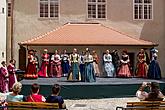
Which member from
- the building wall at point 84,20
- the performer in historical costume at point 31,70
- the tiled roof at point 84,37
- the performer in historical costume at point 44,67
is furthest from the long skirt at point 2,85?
the building wall at point 84,20

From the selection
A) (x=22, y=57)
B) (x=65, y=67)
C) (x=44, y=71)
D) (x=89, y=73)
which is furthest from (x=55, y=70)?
(x=22, y=57)

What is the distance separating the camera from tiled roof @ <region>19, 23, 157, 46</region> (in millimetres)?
25547

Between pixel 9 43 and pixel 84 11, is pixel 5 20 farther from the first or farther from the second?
pixel 84 11

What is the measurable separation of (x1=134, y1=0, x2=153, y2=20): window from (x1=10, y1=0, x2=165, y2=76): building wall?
16.1 inches

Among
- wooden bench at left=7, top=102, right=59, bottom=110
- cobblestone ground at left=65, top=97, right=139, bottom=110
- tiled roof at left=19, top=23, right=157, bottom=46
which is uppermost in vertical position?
tiled roof at left=19, top=23, right=157, bottom=46

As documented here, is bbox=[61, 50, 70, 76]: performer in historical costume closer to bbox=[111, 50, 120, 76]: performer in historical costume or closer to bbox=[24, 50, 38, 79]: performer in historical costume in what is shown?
bbox=[111, 50, 120, 76]: performer in historical costume

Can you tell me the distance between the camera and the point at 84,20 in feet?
91.1

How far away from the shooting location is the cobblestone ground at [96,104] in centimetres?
1366

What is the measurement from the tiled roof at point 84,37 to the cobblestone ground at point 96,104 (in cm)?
958

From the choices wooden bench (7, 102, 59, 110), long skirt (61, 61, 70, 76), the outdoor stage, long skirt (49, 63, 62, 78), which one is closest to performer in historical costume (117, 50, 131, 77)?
long skirt (61, 61, 70, 76)

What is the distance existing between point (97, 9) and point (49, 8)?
325 centimetres

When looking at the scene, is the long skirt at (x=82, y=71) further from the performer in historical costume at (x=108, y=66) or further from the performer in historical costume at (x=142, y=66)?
the performer in historical costume at (x=142, y=66)

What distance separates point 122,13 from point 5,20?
7.72 meters

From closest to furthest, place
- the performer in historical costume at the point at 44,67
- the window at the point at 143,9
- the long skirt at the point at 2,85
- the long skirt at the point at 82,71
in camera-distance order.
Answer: the long skirt at the point at 2,85 → the long skirt at the point at 82,71 → the performer in historical costume at the point at 44,67 → the window at the point at 143,9
